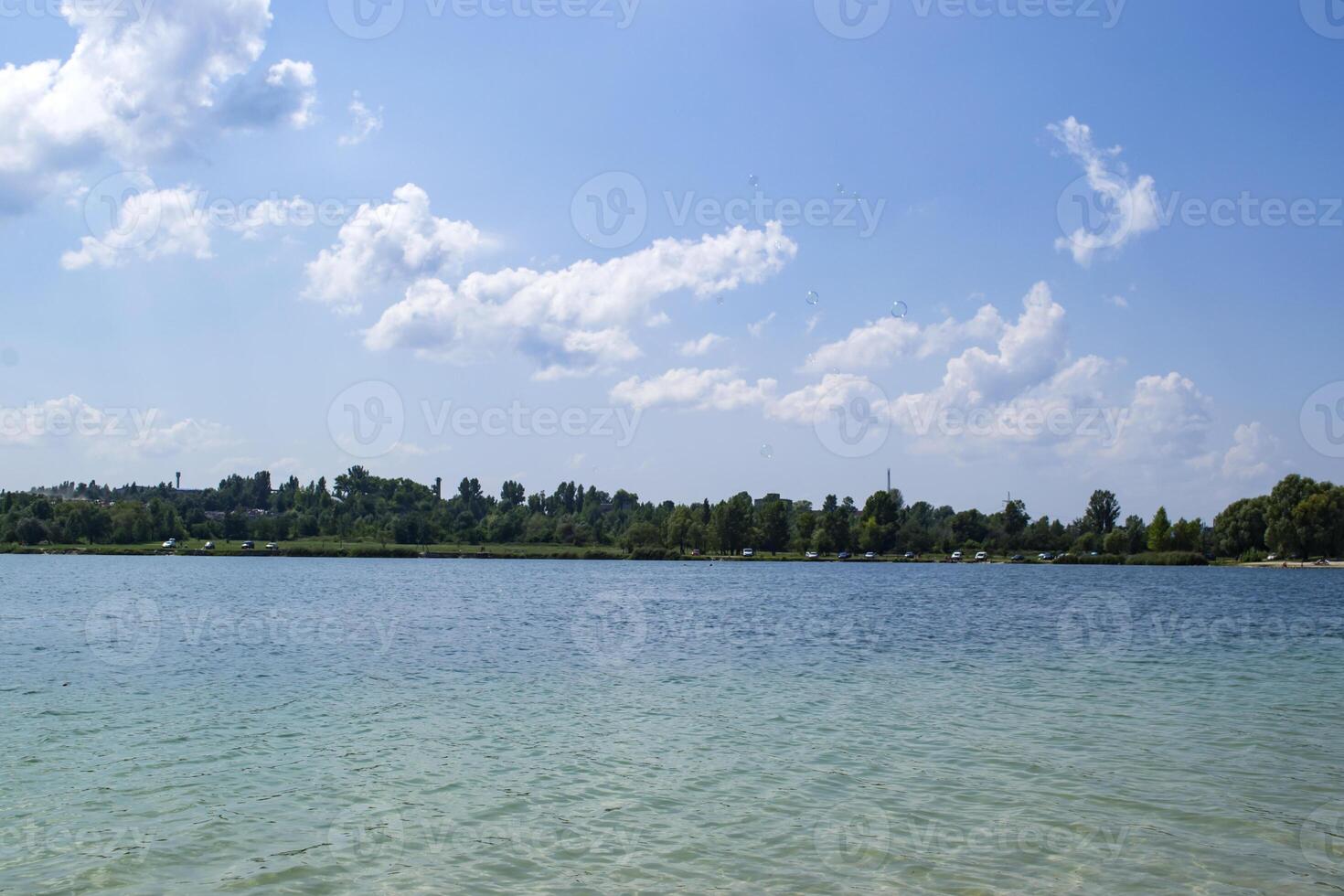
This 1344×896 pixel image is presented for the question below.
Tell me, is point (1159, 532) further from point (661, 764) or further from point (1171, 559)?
point (661, 764)

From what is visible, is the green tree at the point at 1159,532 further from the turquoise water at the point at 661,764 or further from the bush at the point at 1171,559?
the turquoise water at the point at 661,764

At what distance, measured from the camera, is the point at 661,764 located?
1830 cm

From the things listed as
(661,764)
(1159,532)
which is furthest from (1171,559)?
(661,764)

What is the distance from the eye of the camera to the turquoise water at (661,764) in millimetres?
12828

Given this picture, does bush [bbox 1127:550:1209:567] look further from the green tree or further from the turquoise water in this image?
Answer: the turquoise water

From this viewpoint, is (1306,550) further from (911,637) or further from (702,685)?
(702,685)

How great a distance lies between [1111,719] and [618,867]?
1553 cm

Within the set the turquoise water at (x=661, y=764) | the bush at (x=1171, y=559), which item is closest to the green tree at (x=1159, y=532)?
the bush at (x=1171, y=559)

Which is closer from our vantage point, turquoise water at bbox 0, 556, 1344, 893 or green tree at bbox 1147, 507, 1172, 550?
turquoise water at bbox 0, 556, 1344, 893

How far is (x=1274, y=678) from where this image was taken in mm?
32875

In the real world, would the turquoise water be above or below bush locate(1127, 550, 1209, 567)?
below

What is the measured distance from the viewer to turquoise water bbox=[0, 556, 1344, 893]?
12.8 metres

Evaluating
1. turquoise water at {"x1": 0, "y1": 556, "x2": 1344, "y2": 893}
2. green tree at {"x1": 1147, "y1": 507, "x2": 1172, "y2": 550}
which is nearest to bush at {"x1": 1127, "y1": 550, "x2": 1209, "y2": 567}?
green tree at {"x1": 1147, "y1": 507, "x2": 1172, "y2": 550}

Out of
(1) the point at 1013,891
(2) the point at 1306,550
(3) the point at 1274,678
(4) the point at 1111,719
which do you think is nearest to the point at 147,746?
(1) the point at 1013,891
